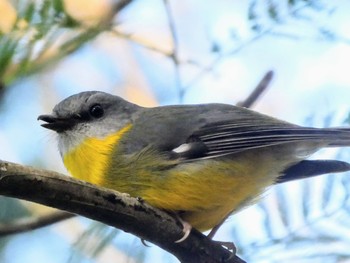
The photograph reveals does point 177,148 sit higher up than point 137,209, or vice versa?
point 177,148

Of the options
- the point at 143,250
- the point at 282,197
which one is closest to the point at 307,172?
the point at 282,197

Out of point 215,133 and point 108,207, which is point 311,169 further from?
point 108,207

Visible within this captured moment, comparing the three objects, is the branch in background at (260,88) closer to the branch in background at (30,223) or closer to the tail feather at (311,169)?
the tail feather at (311,169)

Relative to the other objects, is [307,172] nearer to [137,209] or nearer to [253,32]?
[253,32]

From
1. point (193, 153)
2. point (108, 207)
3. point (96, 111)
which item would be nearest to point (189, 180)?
point (193, 153)

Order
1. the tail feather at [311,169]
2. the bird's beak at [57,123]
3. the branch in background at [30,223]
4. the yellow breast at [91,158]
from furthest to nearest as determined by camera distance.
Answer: the bird's beak at [57,123]
the yellow breast at [91,158]
the tail feather at [311,169]
the branch in background at [30,223]

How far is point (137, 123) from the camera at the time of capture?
2975 millimetres

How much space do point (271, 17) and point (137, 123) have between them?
2.22 feet

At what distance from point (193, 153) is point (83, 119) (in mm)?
510

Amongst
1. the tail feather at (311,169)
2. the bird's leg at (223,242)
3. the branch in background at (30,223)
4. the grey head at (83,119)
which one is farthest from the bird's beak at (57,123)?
the tail feather at (311,169)

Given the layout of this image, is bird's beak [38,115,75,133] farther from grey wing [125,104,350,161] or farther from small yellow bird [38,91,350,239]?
grey wing [125,104,350,161]

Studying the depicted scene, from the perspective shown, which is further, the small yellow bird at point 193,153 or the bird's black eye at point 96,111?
the bird's black eye at point 96,111

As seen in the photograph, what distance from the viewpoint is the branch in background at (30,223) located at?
8.00 ft

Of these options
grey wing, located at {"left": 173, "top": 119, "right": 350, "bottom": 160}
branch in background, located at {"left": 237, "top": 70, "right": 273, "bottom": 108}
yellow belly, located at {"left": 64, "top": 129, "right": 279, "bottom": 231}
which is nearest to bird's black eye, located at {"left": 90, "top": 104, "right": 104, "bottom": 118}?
yellow belly, located at {"left": 64, "top": 129, "right": 279, "bottom": 231}
